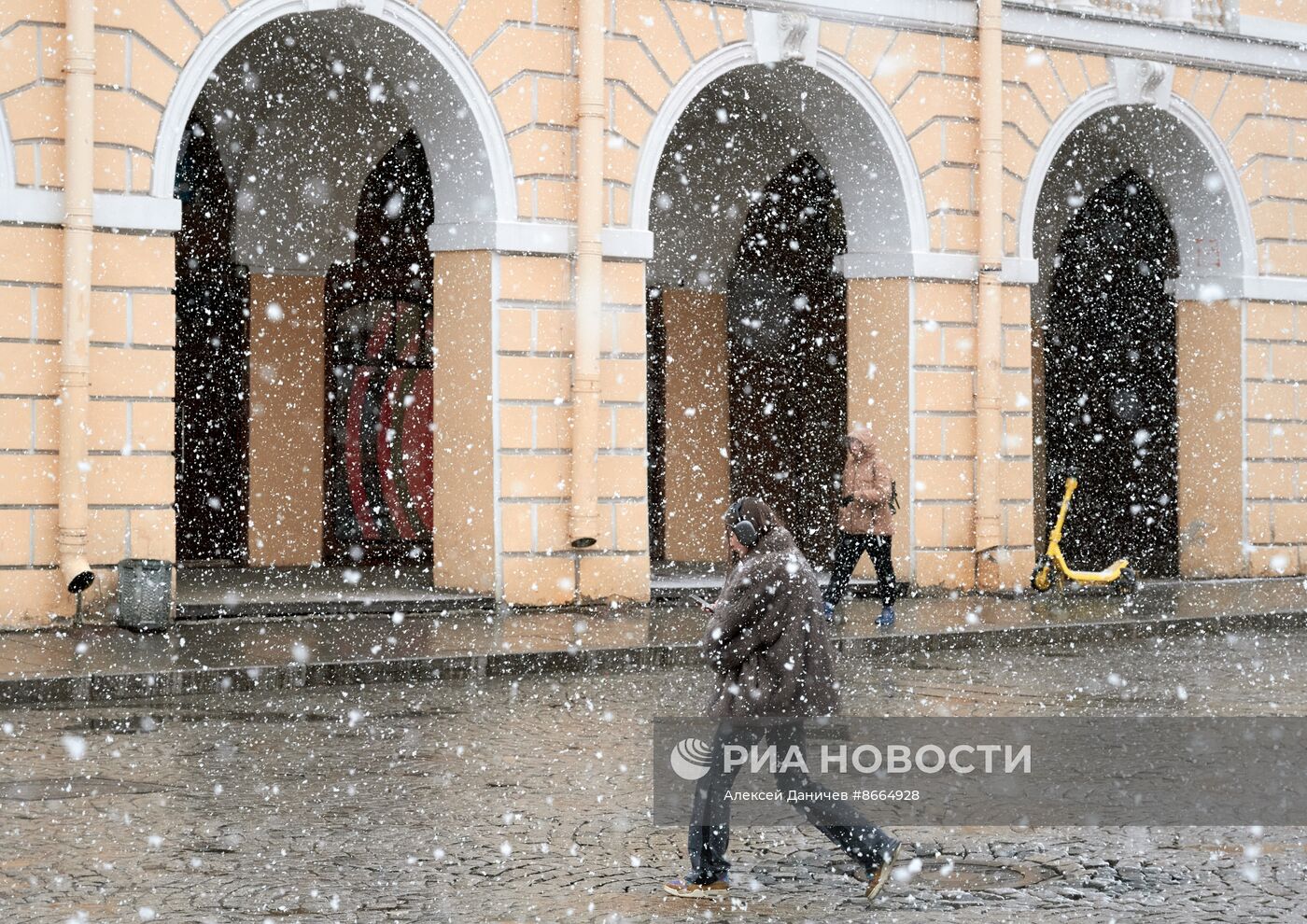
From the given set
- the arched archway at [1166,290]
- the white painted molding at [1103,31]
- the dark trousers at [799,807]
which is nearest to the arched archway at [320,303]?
the white painted molding at [1103,31]

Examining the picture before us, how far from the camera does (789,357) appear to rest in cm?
2119

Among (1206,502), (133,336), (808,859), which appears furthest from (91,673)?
(1206,502)

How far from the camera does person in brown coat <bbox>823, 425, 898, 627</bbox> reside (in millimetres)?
15359

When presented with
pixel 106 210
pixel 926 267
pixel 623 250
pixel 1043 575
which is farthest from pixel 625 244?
pixel 1043 575

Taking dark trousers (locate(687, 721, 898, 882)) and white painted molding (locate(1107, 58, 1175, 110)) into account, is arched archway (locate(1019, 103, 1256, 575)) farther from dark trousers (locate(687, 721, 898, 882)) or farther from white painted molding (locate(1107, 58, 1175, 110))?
dark trousers (locate(687, 721, 898, 882))

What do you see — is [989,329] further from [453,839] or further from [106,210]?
[453,839]

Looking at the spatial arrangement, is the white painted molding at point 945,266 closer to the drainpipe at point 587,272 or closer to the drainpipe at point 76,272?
the drainpipe at point 587,272

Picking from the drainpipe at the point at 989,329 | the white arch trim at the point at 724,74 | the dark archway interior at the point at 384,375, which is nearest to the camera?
the white arch trim at the point at 724,74

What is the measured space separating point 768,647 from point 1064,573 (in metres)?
12.0

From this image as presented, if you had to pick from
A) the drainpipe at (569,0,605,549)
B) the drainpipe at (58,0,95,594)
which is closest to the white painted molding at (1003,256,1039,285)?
the drainpipe at (569,0,605,549)

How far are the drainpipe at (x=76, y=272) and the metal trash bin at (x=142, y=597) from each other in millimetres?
344

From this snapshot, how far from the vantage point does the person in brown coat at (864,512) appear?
15359mm

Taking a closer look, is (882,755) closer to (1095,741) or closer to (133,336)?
(1095,741)

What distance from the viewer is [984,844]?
23.6 ft
